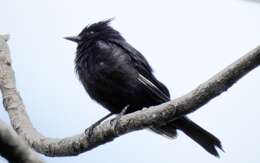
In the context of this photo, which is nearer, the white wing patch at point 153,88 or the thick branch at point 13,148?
the thick branch at point 13,148

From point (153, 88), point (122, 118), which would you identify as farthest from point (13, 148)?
point (153, 88)

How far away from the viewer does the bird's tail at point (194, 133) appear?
2.49 metres

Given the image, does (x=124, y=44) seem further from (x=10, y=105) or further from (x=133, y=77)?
(x=10, y=105)

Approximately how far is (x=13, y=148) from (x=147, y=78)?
1837 mm

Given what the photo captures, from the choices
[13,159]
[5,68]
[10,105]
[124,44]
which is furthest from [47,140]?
[13,159]

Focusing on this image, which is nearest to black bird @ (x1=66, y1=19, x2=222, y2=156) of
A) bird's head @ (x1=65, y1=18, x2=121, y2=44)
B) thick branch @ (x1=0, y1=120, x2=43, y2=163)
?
bird's head @ (x1=65, y1=18, x2=121, y2=44)

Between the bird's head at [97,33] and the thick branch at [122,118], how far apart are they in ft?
1.63

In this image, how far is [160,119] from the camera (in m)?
1.96

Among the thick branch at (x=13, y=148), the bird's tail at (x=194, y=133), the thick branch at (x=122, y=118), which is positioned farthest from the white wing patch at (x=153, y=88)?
the thick branch at (x=13, y=148)

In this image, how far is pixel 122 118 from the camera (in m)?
2.14

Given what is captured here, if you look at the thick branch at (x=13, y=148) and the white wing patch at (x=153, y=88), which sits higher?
the thick branch at (x=13, y=148)

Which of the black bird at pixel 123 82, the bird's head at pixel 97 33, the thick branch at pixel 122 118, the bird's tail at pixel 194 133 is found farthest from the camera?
the bird's head at pixel 97 33

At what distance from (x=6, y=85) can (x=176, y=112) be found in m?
1.24

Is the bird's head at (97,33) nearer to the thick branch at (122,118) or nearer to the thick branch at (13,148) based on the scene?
the thick branch at (122,118)
